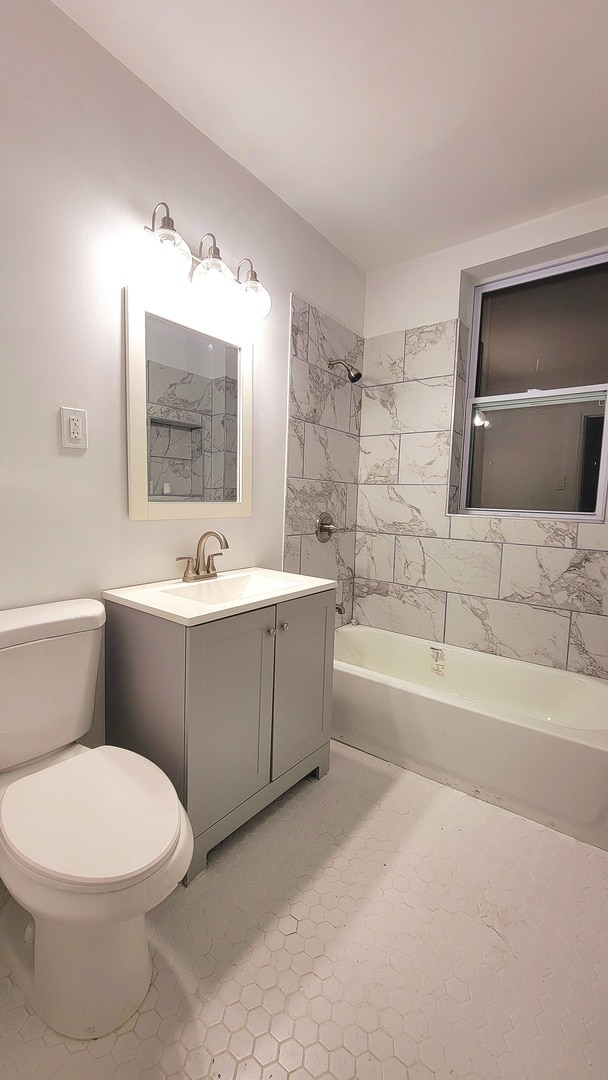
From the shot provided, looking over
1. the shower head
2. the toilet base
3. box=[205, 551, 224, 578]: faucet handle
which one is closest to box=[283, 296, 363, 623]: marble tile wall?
the shower head

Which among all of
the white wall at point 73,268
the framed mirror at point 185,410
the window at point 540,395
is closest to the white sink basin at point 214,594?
the white wall at point 73,268

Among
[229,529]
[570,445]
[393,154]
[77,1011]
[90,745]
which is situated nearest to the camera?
[77,1011]

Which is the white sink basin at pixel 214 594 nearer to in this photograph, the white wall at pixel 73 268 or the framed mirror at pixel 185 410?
the white wall at pixel 73 268

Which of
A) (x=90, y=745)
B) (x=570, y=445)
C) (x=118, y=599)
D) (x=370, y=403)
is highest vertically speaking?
(x=370, y=403)

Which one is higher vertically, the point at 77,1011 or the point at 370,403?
the point at 370,403

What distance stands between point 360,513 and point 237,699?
1.59 m

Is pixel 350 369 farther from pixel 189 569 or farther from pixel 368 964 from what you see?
pixel 368 964

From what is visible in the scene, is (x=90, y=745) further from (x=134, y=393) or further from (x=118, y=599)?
(x=134, y=393)

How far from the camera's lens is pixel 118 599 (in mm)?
1418

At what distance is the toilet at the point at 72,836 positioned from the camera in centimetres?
86

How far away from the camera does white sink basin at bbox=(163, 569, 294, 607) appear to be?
1651mm

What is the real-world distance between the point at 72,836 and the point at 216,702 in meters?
0.49

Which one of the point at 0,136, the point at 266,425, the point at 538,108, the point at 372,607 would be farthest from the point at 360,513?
the point at 0,136

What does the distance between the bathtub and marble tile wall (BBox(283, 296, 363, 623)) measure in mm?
597
